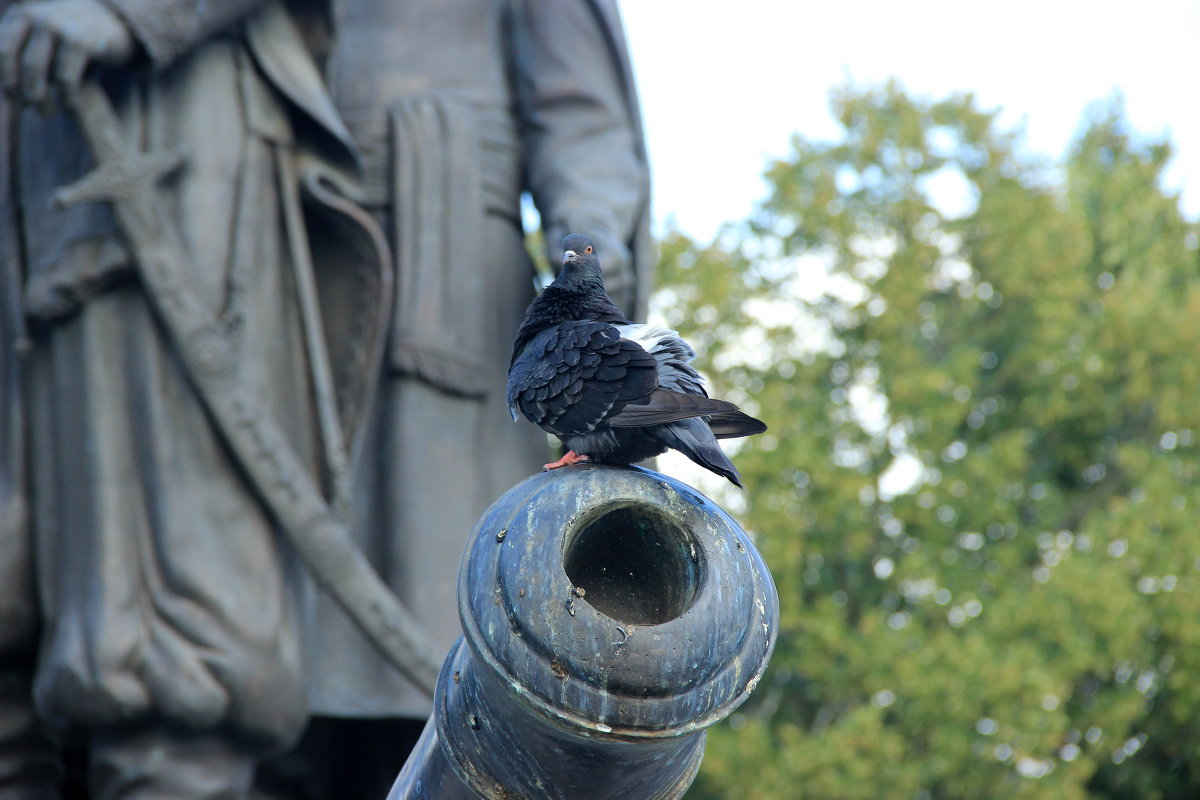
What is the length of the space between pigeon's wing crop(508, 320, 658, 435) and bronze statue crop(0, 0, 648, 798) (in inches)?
68.4

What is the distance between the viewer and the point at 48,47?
3.74 metres

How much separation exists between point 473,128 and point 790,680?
27.5ft

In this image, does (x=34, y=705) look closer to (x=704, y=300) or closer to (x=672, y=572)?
(x=672, y=572)

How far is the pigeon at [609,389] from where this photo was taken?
2.08 meters

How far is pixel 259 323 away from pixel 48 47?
780 mm

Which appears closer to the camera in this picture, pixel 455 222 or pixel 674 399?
pixel 674 399

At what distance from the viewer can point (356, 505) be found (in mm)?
4371

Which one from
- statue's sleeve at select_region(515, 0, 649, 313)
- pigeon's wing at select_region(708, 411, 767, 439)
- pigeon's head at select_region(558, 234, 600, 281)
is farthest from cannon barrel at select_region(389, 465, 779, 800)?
statue's sleeve at select_region(515, 0, 649, 313)

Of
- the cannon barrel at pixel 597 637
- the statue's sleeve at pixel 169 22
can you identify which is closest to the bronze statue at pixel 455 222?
the statue's sleeve at pixel 169 22

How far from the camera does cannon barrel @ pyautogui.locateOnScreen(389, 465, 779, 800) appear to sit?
174 centimetres

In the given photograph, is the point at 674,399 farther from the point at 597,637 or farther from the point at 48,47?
the point at 48,47

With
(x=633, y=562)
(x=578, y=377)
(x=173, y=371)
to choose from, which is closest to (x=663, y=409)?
(x=578, y=377)

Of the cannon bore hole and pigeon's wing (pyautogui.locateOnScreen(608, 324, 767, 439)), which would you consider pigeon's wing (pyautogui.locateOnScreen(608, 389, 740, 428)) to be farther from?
the cannon bore hole

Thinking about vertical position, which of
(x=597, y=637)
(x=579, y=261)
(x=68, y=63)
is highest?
(x=579, y=261)
